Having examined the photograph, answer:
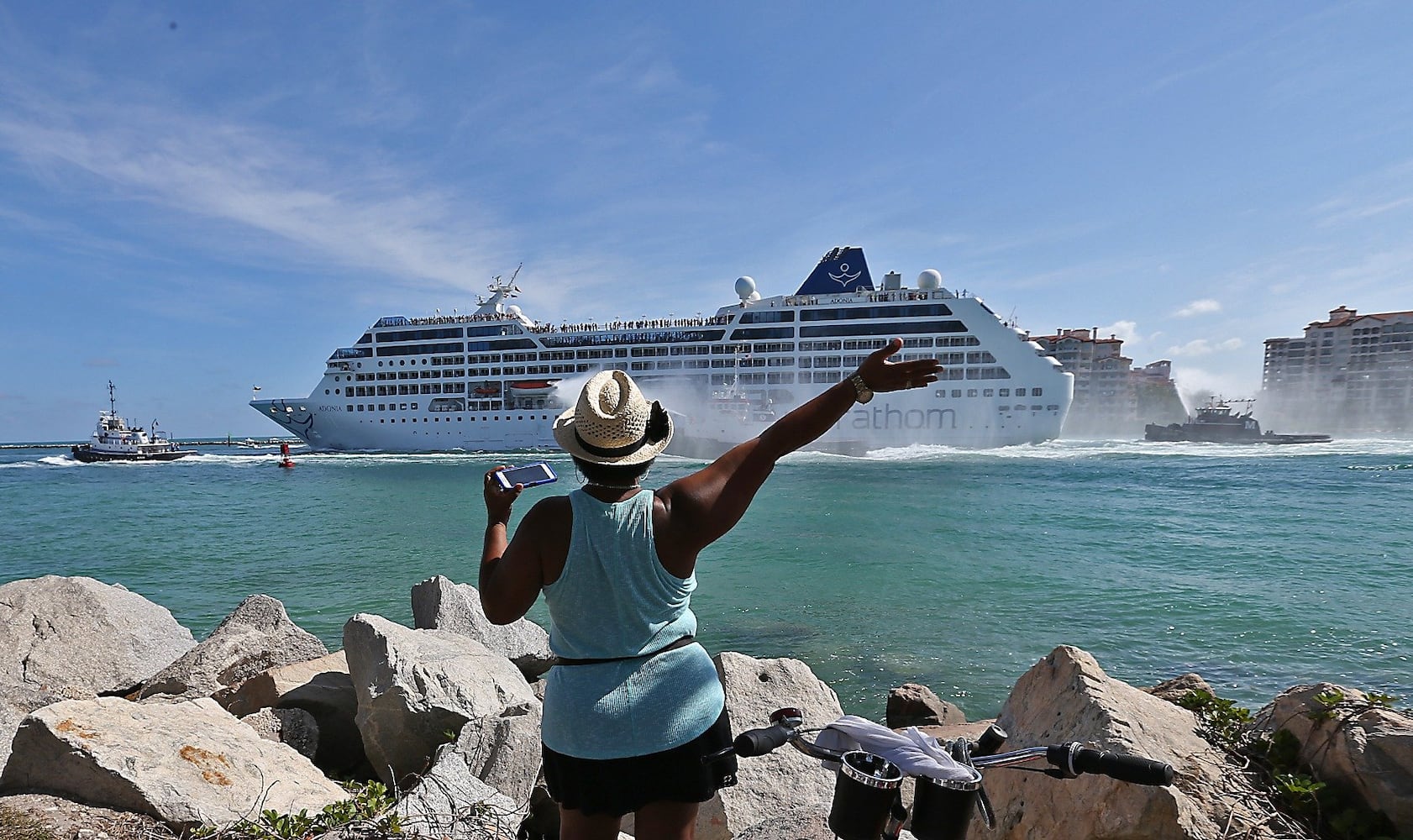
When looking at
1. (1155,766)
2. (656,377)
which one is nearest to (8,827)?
(1155,766)

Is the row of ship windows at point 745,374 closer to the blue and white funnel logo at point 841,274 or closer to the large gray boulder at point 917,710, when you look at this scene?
the blue and white funnel logo at point 841,274

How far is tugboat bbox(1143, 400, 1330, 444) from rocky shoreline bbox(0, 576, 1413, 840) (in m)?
56.4

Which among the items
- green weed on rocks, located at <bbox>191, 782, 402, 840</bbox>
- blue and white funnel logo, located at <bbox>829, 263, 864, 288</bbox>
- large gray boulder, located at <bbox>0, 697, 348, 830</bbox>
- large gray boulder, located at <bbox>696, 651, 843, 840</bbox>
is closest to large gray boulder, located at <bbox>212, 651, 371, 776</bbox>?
large gray boulder, located at <bbox>0, 697, 348, 830</bbox>

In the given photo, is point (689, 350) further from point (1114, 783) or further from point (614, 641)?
point (614, 641)

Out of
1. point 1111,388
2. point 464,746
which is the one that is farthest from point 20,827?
point 1111,388

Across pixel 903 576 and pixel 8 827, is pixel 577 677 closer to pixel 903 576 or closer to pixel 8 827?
pixel 8 827

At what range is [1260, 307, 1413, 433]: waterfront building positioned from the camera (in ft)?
222

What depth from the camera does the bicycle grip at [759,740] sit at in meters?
1.28

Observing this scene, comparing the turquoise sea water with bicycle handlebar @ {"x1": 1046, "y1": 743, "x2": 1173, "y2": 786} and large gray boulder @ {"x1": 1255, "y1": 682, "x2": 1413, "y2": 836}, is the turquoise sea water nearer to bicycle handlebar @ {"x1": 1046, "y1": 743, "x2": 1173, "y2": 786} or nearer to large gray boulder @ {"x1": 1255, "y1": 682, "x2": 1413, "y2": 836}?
large gray boulder @ {"x1": 1255, "y1": 682, "x2": 1413, "y2": 836}

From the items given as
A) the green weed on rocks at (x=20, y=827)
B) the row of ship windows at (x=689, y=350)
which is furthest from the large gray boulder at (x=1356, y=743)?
the row of ship windows at (x=689, y=350)

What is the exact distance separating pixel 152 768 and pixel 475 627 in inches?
131

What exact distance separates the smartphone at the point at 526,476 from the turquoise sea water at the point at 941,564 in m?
4.82

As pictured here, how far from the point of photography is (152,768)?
8.60 ft

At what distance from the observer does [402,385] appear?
48.0 m
